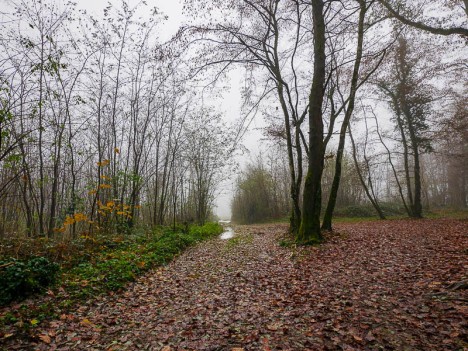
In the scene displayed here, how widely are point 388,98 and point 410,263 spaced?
14.6 m

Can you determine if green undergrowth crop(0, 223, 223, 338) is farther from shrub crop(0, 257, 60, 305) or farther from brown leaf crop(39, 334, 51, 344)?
brown leaf crop(39, 334, 51, 344)

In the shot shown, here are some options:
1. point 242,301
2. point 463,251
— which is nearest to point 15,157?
point 242,301

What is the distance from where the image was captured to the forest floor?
9.56 feet

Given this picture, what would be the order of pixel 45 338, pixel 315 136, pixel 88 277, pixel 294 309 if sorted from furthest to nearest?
pixel 315 136 < pixel 88 277 < pixel 294 309 < pixel 45 338

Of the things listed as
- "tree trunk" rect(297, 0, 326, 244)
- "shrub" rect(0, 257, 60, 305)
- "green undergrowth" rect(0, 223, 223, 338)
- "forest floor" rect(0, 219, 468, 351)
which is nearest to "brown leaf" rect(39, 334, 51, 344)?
"forest floor" rect(0, 219, 468, 351)

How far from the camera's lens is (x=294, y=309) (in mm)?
3824

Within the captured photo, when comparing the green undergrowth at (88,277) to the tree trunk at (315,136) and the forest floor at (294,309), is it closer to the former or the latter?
the forest floor at (294,309)

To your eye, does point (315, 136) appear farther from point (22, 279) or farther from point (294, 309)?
point (22, 279)

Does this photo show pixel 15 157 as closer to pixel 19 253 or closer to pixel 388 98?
pixel 19 253

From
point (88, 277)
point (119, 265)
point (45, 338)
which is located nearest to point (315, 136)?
point (119, 265)

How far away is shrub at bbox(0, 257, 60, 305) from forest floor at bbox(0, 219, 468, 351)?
0.95 metres

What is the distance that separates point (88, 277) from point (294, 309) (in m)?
4.49

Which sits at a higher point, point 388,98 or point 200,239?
point 388,98

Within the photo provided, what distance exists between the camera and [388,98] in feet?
52.4
